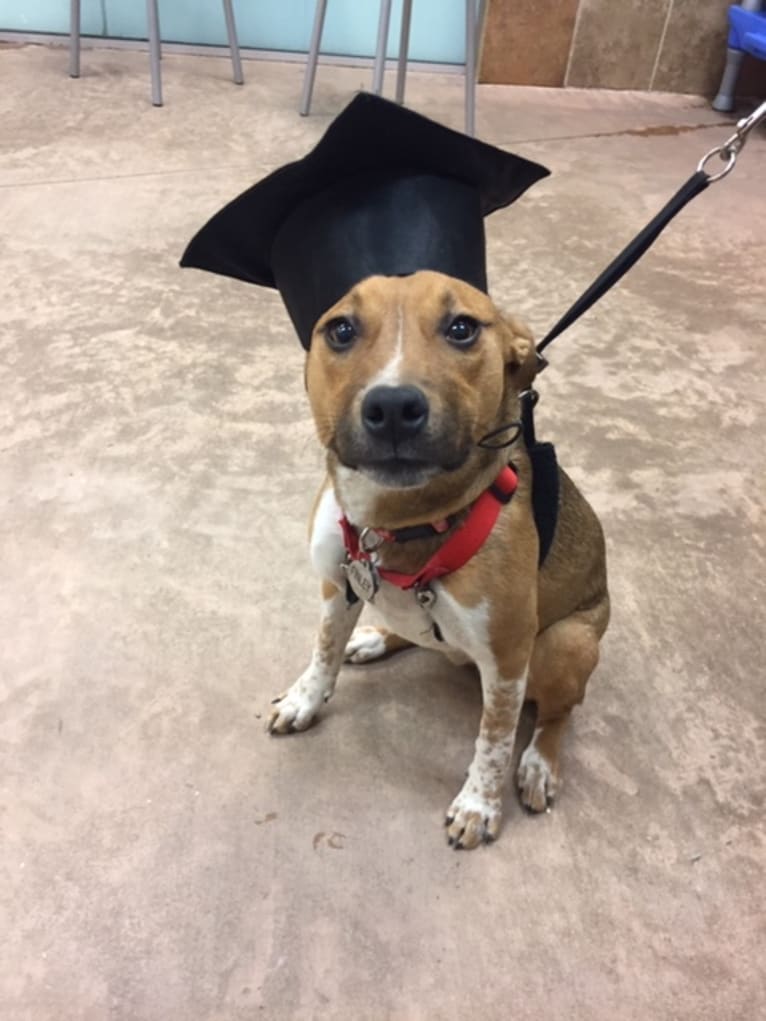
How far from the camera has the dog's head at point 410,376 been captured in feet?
4.17

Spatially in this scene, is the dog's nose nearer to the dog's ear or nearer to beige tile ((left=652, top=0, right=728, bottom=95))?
the dog's ear

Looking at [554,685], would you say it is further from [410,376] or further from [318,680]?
[410,376]

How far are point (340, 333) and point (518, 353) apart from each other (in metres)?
0.30

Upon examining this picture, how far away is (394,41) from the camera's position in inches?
226

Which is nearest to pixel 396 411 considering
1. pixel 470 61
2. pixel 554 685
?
pixel 554 685

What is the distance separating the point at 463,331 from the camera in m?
1.37

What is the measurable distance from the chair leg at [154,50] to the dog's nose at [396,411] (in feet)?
14.5

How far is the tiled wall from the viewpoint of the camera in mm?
5477

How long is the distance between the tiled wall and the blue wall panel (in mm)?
374

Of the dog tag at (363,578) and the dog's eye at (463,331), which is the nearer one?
the dog's eye at (463,331)

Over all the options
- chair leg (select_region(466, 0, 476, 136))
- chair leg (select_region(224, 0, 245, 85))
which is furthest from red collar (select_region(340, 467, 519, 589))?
chair leg (select_region(224, 0, 245, 85))

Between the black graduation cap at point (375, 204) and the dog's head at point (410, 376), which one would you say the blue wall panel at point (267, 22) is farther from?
the dog's head at point (410, 376)

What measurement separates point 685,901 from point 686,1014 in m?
0.21

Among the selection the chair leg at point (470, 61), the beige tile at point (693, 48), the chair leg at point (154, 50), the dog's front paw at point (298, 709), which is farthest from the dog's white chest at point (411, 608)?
the beige tile at point (693, 48)
